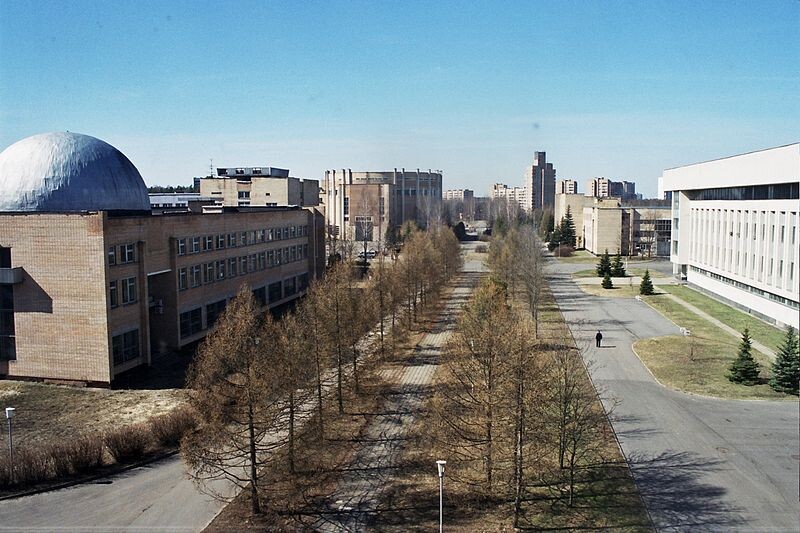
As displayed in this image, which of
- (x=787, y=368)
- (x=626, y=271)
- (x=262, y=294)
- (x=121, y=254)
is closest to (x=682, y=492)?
(x=787, y=368)

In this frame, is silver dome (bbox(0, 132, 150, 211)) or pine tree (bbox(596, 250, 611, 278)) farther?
pine tree (bbox(596, 250, 611, 278))

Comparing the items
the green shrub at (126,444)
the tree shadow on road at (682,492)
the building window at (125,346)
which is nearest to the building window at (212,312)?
the building window at (125,346)

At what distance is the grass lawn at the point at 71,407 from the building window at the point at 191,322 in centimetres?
603

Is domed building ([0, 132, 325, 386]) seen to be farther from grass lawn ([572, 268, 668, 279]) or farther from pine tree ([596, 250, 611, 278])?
grass lawn ([572, 268, 668, 279])

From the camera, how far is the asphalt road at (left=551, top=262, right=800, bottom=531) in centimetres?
1055

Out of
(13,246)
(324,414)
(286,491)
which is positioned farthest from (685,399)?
(13,246)

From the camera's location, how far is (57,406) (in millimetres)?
18484

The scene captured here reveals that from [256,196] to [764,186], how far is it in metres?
41.5

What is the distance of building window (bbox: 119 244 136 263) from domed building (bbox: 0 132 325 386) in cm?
4

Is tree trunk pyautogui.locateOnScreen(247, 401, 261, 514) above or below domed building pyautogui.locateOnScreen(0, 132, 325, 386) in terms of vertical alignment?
below

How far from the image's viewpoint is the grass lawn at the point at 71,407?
16.3 m

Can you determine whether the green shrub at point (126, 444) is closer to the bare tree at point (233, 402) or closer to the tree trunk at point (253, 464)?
the bare tree at point (233, 402)

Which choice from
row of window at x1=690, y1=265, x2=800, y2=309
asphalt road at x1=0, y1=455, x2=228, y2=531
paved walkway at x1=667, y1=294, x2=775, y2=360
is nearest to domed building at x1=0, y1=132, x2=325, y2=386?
asphalt road at x1=0, y1=455, x2=228, y2=531

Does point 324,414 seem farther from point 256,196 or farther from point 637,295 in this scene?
point 256,196
